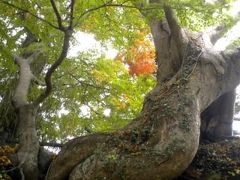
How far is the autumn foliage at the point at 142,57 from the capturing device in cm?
1017

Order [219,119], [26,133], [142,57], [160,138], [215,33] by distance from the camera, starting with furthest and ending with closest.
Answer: [142,57], [215,33], [219,119], [26,133], [160,138]

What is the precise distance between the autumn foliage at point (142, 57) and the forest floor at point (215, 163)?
13.0ft

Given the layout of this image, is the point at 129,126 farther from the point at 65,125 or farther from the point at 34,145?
the point at 65,125

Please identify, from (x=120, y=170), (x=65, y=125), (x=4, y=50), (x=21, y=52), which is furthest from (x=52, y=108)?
(x=120, y=170)

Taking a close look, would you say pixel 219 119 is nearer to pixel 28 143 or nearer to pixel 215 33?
pixel 215 33

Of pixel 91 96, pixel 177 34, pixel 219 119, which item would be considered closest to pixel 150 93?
pixel 177 34

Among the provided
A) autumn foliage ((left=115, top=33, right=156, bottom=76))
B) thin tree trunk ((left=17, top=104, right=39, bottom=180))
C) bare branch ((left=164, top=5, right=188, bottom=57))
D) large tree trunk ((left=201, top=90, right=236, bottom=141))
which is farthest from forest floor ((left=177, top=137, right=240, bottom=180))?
autumn foliage ((left=115, top=33, right=156, bottom=76))

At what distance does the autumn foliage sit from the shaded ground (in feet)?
13.2

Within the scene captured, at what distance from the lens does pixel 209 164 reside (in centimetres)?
611

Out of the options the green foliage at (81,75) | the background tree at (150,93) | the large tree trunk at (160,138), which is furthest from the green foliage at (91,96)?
the large tree trunk at (160,138)

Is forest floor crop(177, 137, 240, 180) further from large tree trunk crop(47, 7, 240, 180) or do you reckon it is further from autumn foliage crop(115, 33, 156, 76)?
autumn foliage crop(115, 33, 156, 76)

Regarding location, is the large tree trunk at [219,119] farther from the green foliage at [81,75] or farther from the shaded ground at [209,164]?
the green foliage at [81,75]

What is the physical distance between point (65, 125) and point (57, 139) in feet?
1.63

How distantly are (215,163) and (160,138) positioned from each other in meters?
1.69
